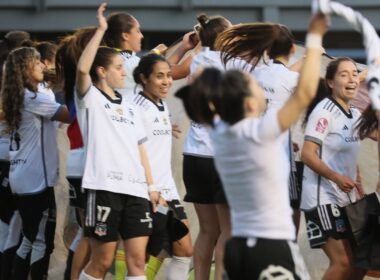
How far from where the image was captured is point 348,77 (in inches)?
304

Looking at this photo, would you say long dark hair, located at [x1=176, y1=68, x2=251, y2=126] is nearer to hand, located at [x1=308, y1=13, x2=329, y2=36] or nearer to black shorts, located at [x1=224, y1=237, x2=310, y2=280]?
hand, located at [x1=308, y1=13, x2=329, y2=36]

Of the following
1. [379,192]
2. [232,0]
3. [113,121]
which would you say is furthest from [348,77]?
[232,0]

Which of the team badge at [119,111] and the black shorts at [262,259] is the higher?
the team badge at [119,111]

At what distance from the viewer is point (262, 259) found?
5.25 metres

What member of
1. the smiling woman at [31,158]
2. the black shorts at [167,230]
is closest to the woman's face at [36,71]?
the smiling woman at [31,158]

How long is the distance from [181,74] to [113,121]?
4.36ft

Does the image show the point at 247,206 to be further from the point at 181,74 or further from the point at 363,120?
the point at 181,74

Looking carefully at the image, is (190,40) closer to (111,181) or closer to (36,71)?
(36,71)

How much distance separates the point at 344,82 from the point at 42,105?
2414 millimetres

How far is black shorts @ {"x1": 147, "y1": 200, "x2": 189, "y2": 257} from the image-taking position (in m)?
7.58

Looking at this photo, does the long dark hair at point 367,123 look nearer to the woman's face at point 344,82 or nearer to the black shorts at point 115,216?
the woman's face at point 344,82

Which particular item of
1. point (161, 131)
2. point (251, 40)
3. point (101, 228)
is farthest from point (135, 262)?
point (251, 40)

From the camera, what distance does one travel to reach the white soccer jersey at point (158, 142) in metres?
7.69

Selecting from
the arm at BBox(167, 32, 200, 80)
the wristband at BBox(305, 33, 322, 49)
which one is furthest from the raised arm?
the arm at BBox(167, 32, 200, 80)
